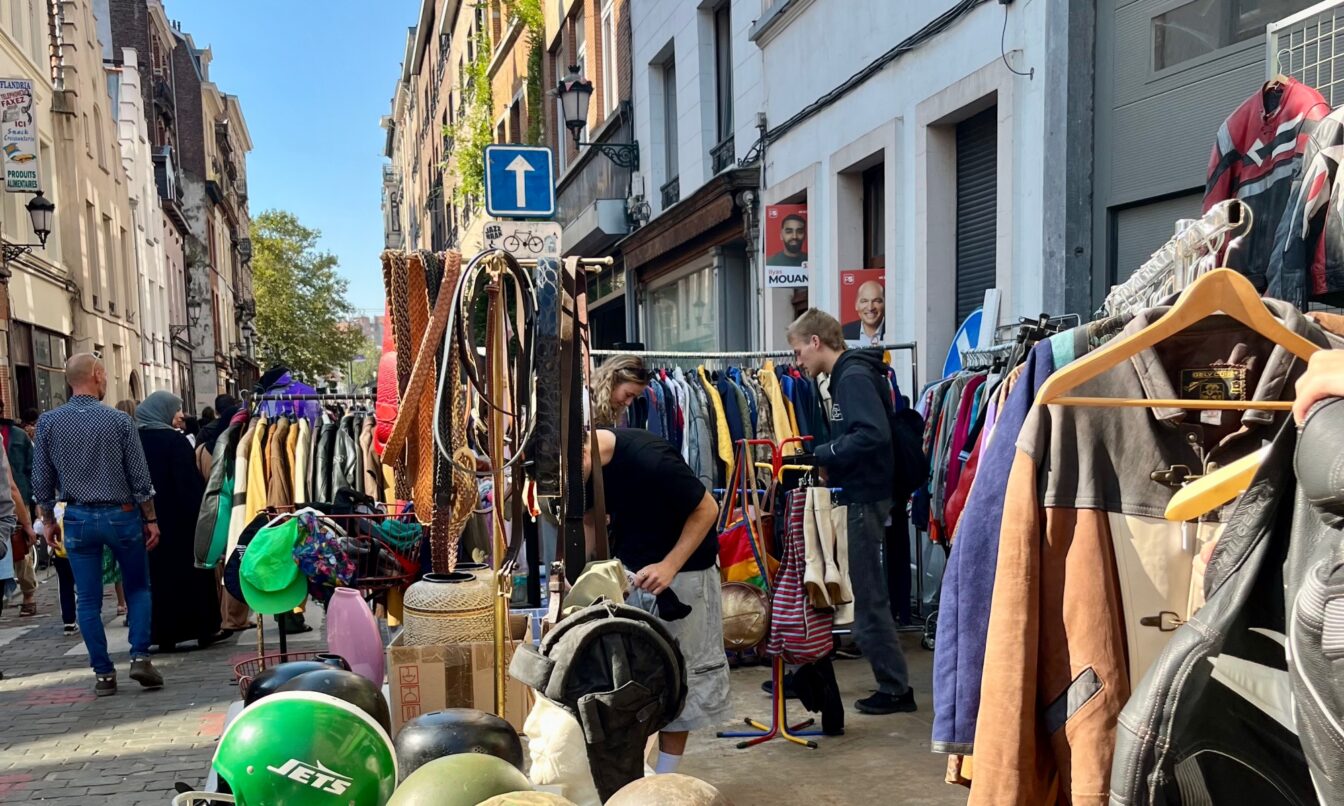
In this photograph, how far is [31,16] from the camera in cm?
1831

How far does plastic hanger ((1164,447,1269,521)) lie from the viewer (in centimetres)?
148

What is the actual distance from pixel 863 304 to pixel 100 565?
6.66m

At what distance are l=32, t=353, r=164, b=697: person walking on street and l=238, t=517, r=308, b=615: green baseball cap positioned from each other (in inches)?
85.9

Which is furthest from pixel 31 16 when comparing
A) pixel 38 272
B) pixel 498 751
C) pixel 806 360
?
pixel 498 751

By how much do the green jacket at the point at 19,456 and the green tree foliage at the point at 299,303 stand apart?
1706 inches

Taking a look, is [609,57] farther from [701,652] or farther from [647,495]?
[701,652]

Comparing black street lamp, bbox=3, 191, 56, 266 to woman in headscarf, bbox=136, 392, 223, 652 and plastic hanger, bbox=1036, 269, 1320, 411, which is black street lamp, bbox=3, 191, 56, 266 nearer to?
woman in headscarf, bbox=136, 392, 223, 652

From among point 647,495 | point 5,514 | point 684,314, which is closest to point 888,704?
point 647,495

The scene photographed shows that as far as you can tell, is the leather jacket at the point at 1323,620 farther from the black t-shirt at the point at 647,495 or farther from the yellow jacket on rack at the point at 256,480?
the yellow jacket on rack at the point at 256,480

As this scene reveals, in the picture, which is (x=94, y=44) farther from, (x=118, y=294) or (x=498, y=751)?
(x=498, y=751)

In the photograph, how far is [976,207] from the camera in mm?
7699

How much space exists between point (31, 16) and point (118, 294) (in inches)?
329

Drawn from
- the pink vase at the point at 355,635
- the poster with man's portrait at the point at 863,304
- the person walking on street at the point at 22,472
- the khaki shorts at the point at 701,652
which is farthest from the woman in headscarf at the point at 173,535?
the poster with man's portrait at the point at 863,304

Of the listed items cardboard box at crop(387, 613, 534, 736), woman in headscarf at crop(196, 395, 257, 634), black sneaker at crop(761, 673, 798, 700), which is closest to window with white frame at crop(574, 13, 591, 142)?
woman in headscarf at crop(196, 395, 257, 634)
